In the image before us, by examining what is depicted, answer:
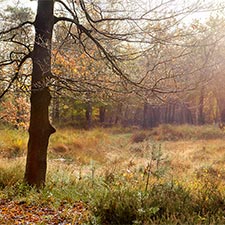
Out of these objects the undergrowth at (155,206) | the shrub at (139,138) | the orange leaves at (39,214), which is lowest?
the orange leaves at (39,214)

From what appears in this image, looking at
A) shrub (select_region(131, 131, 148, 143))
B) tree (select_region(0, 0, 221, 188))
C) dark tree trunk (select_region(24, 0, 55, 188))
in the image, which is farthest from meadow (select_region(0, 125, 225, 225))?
shrub (select_region(131, 131, 148, 143))

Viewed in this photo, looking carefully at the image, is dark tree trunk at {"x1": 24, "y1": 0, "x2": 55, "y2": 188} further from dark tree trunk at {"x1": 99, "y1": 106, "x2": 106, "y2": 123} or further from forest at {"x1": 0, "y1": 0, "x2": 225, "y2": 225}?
dark tree trunk at {"x1": 99, "y1": 106, "x2": 106, "y2": 123}

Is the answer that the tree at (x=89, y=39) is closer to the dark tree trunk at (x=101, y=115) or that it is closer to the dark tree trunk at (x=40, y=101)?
the dark tree trunk at (x=40, y=101)

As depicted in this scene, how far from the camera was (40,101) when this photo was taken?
6.36 metres

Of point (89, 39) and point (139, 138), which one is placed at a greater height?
point (89, 39)

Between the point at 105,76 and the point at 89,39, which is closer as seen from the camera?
the point at 105,76

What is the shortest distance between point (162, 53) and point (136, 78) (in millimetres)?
675

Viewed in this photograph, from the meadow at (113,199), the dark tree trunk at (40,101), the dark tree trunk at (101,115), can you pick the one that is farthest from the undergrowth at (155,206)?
the dark tree trunk at (101,115)

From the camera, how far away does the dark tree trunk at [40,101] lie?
20.0 feet

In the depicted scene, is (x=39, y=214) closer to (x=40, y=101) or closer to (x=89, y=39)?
(x=40, y=101)

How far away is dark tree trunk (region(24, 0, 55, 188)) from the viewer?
6.10 meters

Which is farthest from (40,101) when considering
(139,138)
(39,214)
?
(139,138)

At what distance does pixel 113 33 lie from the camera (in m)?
5.61

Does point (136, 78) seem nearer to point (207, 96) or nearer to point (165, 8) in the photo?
point (165, 8)
